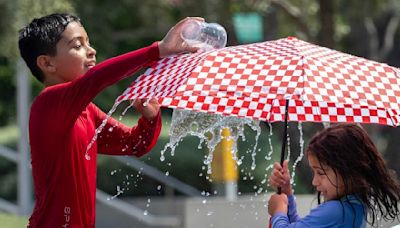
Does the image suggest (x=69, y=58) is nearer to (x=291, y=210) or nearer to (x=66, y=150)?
(x=66, y=150)

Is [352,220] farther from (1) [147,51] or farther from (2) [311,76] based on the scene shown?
(1) [147,51]

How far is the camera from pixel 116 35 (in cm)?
1474

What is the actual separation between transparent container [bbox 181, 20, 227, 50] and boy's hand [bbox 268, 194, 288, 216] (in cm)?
64

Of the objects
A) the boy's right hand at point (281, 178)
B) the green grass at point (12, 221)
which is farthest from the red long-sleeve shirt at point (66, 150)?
the green grass at point (12, 221)

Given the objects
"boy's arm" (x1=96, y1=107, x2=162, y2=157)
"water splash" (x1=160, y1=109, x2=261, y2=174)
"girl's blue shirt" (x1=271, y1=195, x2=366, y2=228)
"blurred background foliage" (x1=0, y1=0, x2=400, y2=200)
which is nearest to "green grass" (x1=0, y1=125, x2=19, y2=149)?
"blurred background foliage" (x1=0, y1=0, x2=400, y2=200)

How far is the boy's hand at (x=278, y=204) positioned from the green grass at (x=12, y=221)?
5588mm

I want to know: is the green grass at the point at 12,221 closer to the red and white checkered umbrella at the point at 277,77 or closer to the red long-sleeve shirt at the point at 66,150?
the red long-sleeve shirt at the point at 66,150

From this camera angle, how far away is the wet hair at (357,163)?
4.12 metres

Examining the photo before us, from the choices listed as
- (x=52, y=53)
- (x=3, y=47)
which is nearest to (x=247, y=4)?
(x=3, y=47)

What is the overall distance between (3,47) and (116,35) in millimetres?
5477

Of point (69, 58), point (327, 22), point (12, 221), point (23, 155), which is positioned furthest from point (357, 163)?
point (23, 155)

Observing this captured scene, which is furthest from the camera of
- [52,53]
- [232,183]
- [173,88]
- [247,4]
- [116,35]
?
[116,35]

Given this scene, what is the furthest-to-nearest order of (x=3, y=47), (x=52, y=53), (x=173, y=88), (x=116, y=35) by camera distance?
(x=116, y=35) → (x=3, y=47) → (x=52, y=53) → (x=173, y=88)

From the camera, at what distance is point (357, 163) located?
414 cm
